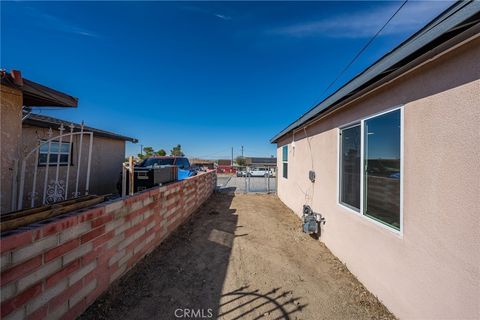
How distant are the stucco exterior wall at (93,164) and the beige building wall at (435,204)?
7318 millimetres

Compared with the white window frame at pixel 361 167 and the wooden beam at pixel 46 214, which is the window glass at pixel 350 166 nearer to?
the white window frame at pixel 361 167

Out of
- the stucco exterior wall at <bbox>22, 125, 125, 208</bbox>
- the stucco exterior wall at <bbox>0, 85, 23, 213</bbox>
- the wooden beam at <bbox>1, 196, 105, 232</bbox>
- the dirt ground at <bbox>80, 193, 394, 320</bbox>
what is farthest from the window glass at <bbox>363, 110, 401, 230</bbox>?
the stucco exterior wall at <bbox>22, 125, 125, 208</bbox>

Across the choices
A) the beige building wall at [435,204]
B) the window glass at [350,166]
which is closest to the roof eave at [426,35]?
the beige building wall at [435,204]

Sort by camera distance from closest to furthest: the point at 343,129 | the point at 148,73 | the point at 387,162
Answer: the point at 387,162 < the point at 343,129 < the point at 148,73

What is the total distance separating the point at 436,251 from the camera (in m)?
1.95

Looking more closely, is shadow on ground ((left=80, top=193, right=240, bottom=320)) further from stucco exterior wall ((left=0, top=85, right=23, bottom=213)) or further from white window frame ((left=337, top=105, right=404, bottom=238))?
white window frame ((left=337, top=105, right=404, bottom=238))

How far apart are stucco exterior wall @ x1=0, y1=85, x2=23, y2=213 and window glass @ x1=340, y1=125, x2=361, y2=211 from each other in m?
4.57

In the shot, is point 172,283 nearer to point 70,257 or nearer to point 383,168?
point 70,257

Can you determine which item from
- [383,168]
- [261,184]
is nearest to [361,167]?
[383,168]

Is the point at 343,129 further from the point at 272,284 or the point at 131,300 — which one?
the point at 131,300

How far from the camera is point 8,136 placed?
241cm

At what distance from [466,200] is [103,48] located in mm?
9746

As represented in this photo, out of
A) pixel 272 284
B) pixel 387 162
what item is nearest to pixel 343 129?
pixel 387 162

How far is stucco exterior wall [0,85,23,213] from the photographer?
2348 millimetres
